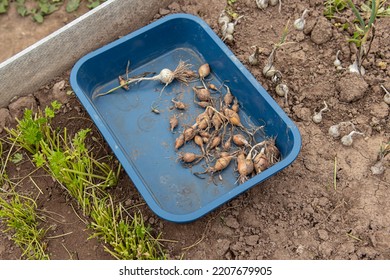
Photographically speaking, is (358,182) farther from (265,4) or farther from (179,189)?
(265,4)

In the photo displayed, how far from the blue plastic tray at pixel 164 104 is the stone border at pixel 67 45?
182mm

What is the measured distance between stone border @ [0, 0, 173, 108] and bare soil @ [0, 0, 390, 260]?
0.24 ft

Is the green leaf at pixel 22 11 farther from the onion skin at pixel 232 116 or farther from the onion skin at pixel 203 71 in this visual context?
the onion skin at pixel 232 116

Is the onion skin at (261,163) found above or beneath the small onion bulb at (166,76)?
beneath

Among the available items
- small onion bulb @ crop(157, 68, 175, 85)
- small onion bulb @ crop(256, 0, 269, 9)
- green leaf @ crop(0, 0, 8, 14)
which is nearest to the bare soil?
small onion bulb @ crop(256, 0, 269, 9)

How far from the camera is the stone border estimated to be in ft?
7.79

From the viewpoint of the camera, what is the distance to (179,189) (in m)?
2.23

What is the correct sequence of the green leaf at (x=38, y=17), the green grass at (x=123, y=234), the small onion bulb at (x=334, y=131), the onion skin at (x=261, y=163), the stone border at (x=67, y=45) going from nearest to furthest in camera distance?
1. the green grass at (x=123, y=234)
2. the onion skin at (x=261, y=163)
3. the small onion bulb at (x=334, y=131)
4. the stone border at (x=67, y=45)
5. the green leaf at (x=38, y=17)

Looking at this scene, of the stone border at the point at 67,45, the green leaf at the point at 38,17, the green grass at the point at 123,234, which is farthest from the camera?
the green leaf at the point at 38,17

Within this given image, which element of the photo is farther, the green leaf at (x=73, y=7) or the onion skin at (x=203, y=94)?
the green leaf at (x=73, y=7)

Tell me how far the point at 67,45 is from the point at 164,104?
544 millimetres

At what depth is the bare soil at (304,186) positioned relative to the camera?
2.08 metres

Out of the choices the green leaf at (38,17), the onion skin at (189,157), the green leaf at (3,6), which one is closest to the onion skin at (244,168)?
the onion skin at (189,157)

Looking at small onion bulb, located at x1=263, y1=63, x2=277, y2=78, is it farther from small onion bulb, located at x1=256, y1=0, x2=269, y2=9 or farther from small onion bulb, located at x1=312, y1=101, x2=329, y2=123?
small onion bulb, located at x1=256, y1=0, x2=269, y2=9
